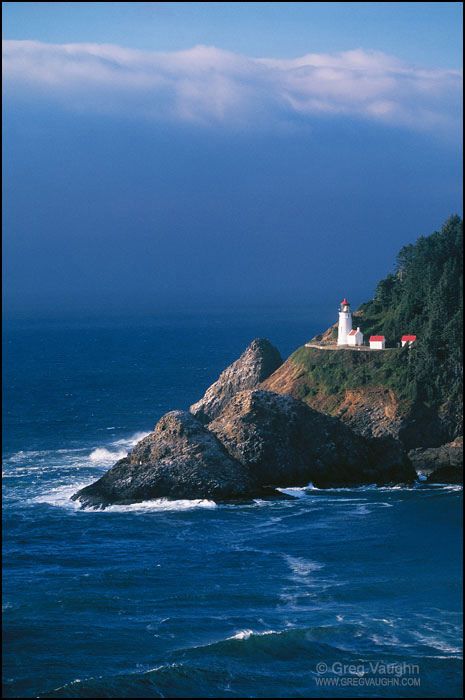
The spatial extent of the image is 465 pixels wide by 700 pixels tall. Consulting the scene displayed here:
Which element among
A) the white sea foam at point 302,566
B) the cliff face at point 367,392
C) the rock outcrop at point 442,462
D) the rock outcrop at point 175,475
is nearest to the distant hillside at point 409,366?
the cliff face at point 367,392

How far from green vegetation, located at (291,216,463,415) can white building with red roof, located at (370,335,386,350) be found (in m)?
0.96

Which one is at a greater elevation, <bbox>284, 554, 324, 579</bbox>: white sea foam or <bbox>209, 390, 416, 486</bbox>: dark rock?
<bbox>209, 390, 416, 486</bbox>: dark rock

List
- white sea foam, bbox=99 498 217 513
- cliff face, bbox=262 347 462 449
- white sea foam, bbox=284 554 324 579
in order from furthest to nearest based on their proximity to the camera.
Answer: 1. cliff face, bbox=262 347 462 449
2. white sea foam, bbox=99 498 217 513
3. white sea foam, bbox=284 554 324 579

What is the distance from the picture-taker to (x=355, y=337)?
347 ft

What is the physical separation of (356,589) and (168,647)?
41.6 feet

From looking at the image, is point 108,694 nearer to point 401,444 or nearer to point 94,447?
point 401,444

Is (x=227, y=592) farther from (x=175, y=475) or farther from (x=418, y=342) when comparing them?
(x=418, y=342)

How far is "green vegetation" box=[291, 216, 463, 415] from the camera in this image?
310ft

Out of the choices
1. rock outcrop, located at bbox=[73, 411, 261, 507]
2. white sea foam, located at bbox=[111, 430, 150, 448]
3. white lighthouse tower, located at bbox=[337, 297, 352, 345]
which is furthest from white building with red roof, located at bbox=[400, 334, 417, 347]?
white sea foam, located at bbox=[111, 430, 150, 448]

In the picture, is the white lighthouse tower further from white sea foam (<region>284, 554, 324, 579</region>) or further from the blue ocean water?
white sea foam (<region>284, 554, 324, 579</region>)

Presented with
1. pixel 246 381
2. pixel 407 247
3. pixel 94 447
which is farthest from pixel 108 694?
pixel 407 247

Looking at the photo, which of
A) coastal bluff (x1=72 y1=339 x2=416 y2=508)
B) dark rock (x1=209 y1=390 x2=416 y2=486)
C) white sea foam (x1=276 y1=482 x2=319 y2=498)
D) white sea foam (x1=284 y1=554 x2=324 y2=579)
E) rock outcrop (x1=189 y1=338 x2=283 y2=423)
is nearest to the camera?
white sea foam (x1=284 y1=554 x2=324 y2=579)

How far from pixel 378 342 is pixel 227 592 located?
4590 cm

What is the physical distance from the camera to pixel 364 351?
10212 centimetres
